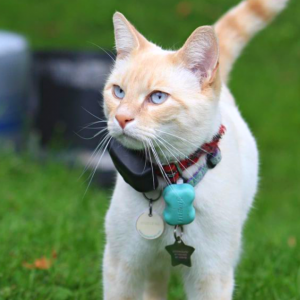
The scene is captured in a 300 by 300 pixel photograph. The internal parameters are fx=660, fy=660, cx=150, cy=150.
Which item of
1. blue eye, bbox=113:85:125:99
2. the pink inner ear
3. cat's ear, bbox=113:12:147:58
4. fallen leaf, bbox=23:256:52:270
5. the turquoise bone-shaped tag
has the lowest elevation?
fallen leaf, bbox=23:256:52:270

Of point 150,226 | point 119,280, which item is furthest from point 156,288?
point 150,226

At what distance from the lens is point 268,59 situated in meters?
8.95

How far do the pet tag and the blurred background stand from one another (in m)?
0.44

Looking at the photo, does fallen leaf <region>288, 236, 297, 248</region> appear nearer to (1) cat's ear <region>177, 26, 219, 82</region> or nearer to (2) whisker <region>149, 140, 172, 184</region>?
(2) whisker <region>149, 140, 172, 184</region>

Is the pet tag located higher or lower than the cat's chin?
lower

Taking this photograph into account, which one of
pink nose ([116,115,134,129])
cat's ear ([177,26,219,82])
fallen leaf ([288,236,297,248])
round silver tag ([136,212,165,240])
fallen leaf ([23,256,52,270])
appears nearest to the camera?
pink nose ([116,115,134,129])

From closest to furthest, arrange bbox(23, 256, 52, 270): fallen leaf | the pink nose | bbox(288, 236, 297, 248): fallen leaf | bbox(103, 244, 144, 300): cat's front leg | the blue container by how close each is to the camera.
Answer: the pink nose
bbox(103, 244, 144, 300): cat's front leg
bbox(23, 256, 52, 270): fallen leaf
bbox(288, 236, 297, 248): fallen leaf
the blue container

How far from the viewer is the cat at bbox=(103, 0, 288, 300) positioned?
2.39 metres

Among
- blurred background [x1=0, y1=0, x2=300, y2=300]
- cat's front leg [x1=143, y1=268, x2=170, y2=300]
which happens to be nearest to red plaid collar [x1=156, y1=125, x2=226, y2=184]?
blurred background [x1=0, y1=0, x2=300, y2=300]

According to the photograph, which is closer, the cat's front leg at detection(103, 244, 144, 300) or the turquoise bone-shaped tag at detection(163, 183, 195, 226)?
the turquoise bone-shaped tag at detection(163, 183, 195, 226)

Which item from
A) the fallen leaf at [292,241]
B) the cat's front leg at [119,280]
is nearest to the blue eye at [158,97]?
the cat's front leg at [119,280]

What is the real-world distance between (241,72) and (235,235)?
6.23m

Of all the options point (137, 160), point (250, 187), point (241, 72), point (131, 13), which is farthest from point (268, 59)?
point (137, 160)

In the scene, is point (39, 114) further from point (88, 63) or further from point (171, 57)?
point (171, 57)
